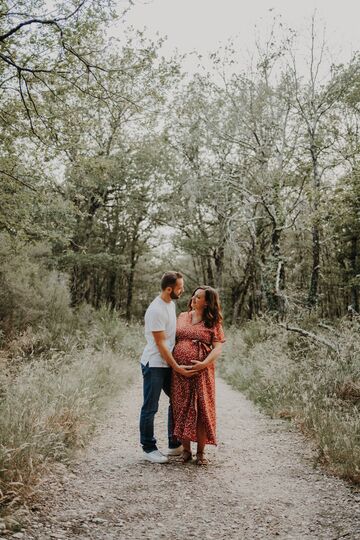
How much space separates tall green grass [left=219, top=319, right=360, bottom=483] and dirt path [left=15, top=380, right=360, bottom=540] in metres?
0.31

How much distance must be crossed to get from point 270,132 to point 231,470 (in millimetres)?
14257

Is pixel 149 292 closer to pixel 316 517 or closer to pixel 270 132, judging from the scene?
pixel 270 132

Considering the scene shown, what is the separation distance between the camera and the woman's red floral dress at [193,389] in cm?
479

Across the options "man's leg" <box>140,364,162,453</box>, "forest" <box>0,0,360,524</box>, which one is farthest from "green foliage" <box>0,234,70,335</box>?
"man's leg" <box>140,364,162,453</box>

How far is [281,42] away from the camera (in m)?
16.0

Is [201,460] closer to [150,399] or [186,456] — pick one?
[186,456]

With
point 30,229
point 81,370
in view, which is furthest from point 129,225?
point 81,370

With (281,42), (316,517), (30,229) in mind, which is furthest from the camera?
(281,42)

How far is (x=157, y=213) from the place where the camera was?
24812mm

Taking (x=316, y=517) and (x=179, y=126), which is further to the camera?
(x=179, y=126)

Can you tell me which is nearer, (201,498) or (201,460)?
(201,498)

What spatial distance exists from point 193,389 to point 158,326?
31.6 inches

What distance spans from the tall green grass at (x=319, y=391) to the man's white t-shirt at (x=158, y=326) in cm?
202

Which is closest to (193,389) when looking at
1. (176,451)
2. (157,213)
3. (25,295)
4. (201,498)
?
(176,451)
